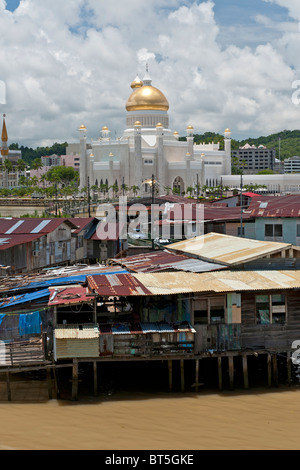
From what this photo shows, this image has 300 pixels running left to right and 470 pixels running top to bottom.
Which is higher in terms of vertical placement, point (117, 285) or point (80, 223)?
point (80, 223)

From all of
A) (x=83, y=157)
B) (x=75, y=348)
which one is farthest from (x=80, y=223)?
(x=83, y=157)

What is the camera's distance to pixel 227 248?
Answer: 2405 centimetres

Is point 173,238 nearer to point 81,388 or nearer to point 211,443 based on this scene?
point 81,388

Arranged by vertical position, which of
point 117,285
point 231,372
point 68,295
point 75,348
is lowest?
point 231,372

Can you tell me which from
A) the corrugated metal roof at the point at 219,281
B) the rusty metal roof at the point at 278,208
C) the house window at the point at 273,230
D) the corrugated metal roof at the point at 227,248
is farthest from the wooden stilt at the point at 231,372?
the house window at the point at 273,230

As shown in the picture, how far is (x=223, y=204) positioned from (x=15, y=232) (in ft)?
66.7

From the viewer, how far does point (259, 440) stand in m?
14.6

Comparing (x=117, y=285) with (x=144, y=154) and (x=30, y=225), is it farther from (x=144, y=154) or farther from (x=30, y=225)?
(x=144, y=154)

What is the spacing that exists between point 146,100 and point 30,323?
82453 mm

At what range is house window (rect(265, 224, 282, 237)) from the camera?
29.3 m

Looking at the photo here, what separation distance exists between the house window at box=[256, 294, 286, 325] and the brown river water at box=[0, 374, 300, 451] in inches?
74.8

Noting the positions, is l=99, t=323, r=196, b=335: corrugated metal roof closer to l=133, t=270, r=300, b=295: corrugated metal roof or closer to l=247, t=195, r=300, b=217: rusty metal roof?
l=133, t=270, r=300, b=295: corrugated metal roof

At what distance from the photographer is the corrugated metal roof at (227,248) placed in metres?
21.4

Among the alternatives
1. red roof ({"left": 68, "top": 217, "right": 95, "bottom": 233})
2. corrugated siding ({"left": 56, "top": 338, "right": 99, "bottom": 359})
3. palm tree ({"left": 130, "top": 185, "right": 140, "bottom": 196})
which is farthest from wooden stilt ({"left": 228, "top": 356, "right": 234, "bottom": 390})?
palm tree ({"left": 130, "top": 185, "right": 140, "bottom": 196})
